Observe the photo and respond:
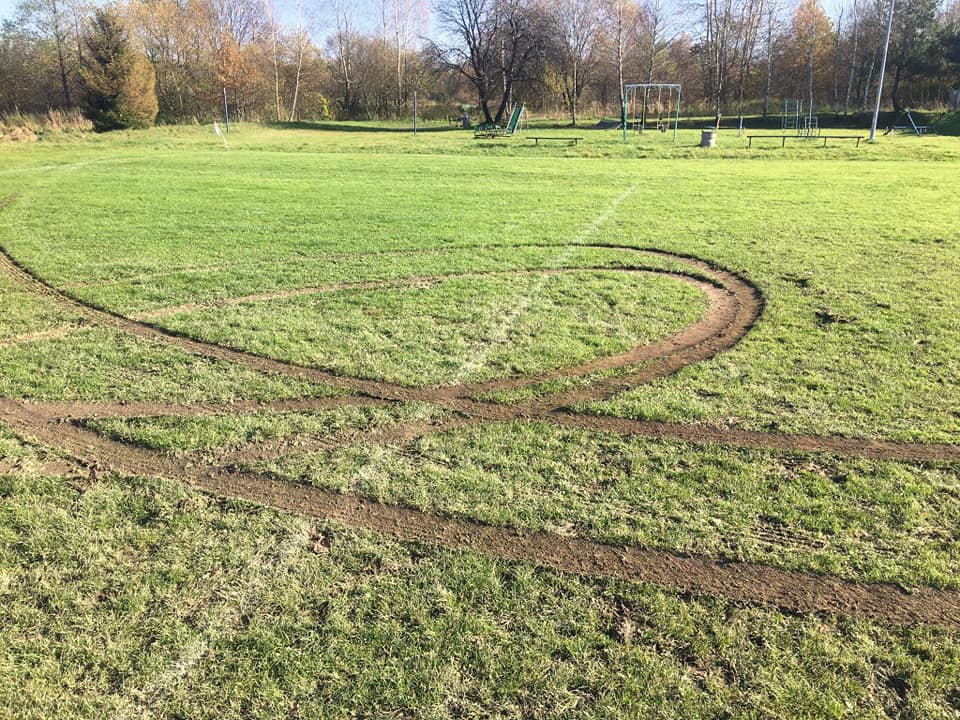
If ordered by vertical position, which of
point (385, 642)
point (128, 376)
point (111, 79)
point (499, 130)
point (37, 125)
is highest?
point (111, 79)

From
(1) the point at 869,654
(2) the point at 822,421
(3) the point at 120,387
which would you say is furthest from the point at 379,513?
(2) the point at 822,421

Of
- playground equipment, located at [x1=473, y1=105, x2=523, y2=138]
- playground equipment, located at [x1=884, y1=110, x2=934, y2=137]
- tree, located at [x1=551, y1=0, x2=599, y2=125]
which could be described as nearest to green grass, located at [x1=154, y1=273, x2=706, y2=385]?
playground equipment, located at [x1=473, y1=105, x2=523, y2=138]

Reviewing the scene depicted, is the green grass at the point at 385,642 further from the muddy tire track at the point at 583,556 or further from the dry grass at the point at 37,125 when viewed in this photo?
the dry grass at the point at 37,125

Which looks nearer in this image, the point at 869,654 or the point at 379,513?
the point at 869,654

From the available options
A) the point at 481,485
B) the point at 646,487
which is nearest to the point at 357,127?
the point at 481,485

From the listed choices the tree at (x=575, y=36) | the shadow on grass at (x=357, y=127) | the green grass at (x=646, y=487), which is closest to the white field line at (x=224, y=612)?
the green grass at (x=646, y=487)

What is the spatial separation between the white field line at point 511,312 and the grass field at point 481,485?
2.0 inches

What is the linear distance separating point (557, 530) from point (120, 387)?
150 inches

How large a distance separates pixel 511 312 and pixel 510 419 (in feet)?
8.34

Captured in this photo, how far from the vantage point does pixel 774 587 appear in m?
3.07

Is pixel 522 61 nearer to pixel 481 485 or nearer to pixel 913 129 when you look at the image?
pixel 913 129

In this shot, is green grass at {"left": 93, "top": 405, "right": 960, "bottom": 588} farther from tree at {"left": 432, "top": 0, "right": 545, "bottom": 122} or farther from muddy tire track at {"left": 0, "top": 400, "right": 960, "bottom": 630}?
tree at {"left": 432, "top": 0, "right": 545, "bottom": 122}

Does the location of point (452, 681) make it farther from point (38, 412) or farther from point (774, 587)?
point (38, 412)

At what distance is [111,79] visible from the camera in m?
41.5
